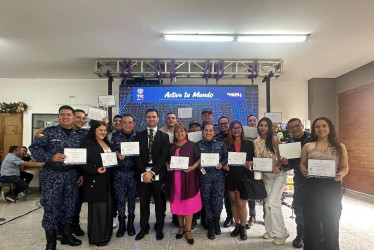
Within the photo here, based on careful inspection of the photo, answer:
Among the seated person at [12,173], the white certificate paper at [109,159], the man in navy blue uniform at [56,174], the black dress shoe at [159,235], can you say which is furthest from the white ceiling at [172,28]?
the black dress shoe at [159,235]

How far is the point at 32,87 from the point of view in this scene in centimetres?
619

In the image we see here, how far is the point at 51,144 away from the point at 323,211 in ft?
9.28

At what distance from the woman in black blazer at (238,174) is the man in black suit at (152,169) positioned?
0.78m

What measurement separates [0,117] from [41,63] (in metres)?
2.31

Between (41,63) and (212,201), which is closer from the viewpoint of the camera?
(212,201)

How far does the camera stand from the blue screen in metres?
4.93

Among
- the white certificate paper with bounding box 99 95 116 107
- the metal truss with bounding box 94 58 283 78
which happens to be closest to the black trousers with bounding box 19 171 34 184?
the metal truss with bounding box 94 58 283 78

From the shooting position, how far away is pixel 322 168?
2129 mm

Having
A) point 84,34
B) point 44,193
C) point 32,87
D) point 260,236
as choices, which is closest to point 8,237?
point 44,193

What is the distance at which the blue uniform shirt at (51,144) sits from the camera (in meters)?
2.44

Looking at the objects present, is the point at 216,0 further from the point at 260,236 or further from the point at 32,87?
the point at 32,87

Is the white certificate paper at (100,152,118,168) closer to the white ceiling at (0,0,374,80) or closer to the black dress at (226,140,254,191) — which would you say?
the black dress at (226,140,254,191)

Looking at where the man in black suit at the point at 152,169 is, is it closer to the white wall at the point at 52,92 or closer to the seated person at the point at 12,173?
the seated person at the point at 12,173

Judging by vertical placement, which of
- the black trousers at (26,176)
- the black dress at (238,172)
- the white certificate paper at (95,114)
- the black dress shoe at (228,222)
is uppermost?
the white certificate paper at (95,114)
